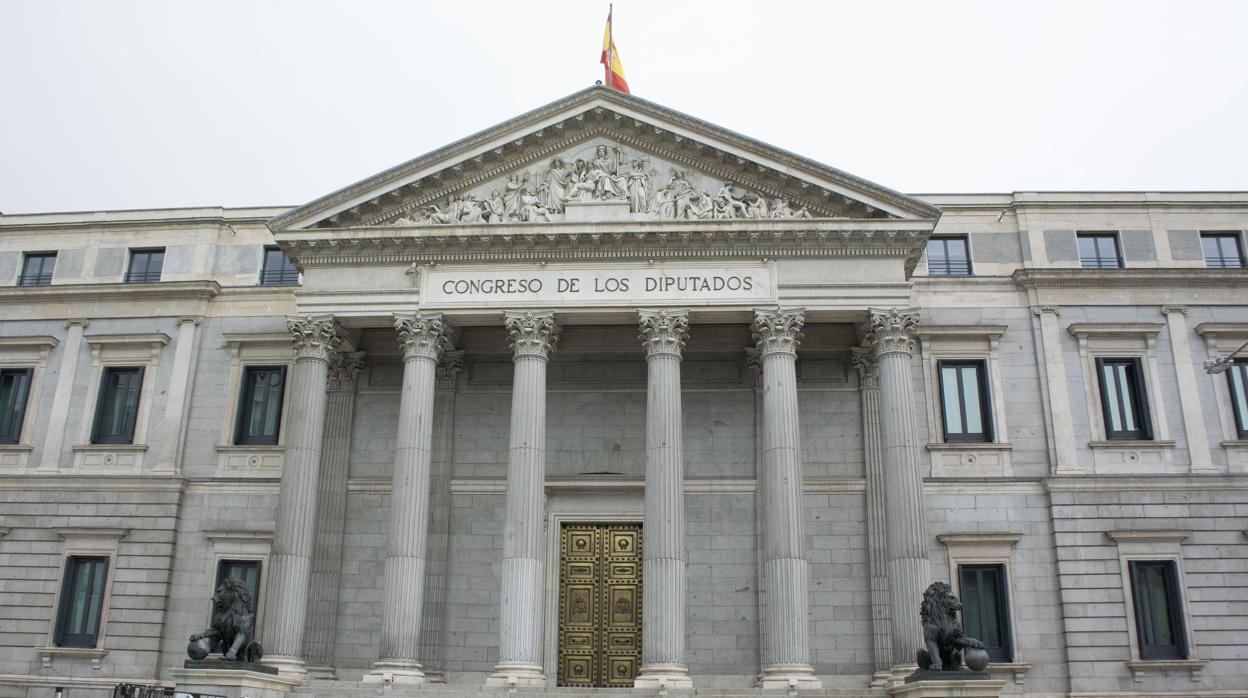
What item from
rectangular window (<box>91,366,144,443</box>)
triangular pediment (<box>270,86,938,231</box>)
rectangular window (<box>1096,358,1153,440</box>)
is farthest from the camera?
rectangular window (<box>91,366,144,443</box>)

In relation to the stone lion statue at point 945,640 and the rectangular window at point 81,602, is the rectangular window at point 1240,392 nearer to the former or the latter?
the stone lion statue at point 945,640

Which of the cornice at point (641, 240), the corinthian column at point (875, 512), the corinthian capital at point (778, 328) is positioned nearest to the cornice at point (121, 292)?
the cornice at point (641, 240)

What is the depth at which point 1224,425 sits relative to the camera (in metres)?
31.7

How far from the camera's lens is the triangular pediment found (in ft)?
98.6

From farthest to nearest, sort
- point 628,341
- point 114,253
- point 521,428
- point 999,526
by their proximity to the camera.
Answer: point 114,253, point 628,341, point 999,526, point 521,428

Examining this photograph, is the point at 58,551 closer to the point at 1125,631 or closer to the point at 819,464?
the point at 819,464

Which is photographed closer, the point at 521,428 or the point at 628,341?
the point at 521,428

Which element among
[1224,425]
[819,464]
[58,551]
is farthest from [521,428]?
[1224,425]

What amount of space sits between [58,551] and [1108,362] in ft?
103

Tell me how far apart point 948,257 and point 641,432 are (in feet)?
35.6

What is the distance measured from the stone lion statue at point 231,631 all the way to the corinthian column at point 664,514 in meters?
8.96

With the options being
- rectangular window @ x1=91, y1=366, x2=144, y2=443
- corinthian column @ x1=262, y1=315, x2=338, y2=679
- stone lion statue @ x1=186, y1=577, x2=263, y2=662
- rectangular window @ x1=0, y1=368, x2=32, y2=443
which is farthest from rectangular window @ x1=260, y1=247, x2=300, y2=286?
stone lion statue @ x1=186, y1=577, x2=263, y2=662

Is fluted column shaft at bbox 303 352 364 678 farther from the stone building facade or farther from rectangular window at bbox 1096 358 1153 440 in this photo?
rectangular window at bbox 1096 358 1153 440

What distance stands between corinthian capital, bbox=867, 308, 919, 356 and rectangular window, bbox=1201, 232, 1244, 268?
445 inches
